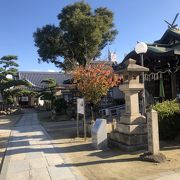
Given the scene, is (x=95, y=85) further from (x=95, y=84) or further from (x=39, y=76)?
(x=39, y=76)

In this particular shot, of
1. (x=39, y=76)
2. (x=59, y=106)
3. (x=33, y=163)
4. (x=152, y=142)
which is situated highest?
(x=39, y=76)

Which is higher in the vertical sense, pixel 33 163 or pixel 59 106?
pixel 59 106

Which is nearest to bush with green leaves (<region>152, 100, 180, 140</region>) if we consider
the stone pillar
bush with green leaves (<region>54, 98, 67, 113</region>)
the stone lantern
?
the stone lantern

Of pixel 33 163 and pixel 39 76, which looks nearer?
pixel 33 163

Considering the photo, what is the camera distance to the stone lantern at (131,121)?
9828mm

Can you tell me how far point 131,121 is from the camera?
10289 millimetres

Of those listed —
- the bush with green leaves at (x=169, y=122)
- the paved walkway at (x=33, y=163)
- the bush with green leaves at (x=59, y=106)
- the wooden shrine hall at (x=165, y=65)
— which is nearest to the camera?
the paved walkway at (x=33, y=163)

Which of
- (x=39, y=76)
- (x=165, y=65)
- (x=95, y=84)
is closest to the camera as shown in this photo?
(x=95, y=84)

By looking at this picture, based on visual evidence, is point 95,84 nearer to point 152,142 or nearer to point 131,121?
point 131,121

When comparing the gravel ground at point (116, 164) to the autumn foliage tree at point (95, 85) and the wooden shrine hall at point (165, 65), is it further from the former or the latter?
the wooden shrine hall at point (165, 65)

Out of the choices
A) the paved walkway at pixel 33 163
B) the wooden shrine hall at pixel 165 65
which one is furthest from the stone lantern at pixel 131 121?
the wooden shrine hall at pixel 165 65

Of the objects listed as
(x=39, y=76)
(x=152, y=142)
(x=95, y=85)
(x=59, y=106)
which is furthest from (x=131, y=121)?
(x=39, y=76)

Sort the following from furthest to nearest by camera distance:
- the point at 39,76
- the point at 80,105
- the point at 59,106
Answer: the point at 39,76 → the point at 59,106 → the point at 80,105

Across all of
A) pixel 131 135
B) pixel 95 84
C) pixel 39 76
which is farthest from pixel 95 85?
pixel 39 76
